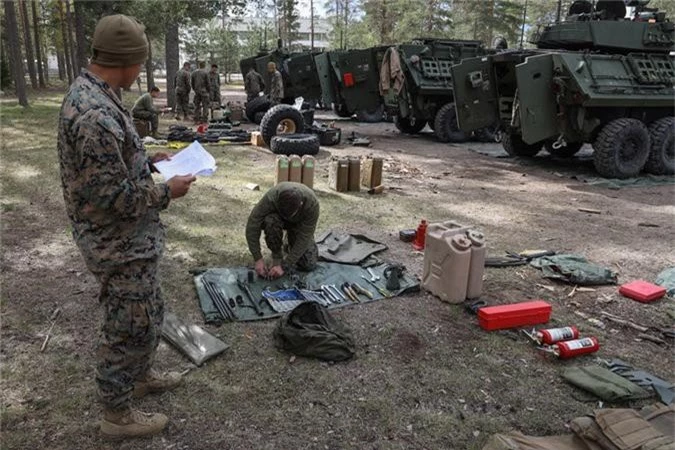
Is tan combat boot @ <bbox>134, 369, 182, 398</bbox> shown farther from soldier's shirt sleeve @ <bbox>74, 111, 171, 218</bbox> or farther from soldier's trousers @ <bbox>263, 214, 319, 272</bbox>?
soldier's trousers @ <bbox>263, 214, 319, 272</bbox>

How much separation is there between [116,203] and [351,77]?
12.4 m

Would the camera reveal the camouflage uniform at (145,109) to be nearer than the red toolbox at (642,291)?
No

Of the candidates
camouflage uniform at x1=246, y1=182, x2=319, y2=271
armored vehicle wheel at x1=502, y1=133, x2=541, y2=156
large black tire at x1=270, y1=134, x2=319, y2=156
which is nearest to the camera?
camouflage uniform at x1=246, y1=182, x2=319, y2=271

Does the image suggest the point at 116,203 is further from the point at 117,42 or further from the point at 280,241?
the point at 280,241

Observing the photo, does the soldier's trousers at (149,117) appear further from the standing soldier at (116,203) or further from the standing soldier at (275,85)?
the standing soldier at (116,203)

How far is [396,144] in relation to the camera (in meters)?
12.9

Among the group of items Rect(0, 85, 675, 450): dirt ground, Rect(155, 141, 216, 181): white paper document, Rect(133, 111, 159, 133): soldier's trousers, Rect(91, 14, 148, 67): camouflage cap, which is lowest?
Rect(0, 85, 675, 450): dirt ground

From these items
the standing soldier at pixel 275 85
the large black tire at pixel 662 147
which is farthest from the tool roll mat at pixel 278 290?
the standing soldier at pixel 275 85

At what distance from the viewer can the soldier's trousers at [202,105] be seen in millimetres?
15258

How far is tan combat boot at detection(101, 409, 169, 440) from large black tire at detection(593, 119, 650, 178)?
27.6ft

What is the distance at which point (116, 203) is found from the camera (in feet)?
7.20

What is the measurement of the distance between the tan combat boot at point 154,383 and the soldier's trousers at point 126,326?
1.11ft

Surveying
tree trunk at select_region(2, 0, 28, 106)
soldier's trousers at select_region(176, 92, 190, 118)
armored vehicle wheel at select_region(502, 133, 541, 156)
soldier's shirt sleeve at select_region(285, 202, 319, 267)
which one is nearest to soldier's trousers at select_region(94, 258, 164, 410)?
soldier's shirt sleeve at select_region(285, 202, 319, 267)

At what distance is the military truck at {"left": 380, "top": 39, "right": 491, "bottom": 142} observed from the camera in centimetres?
1288
